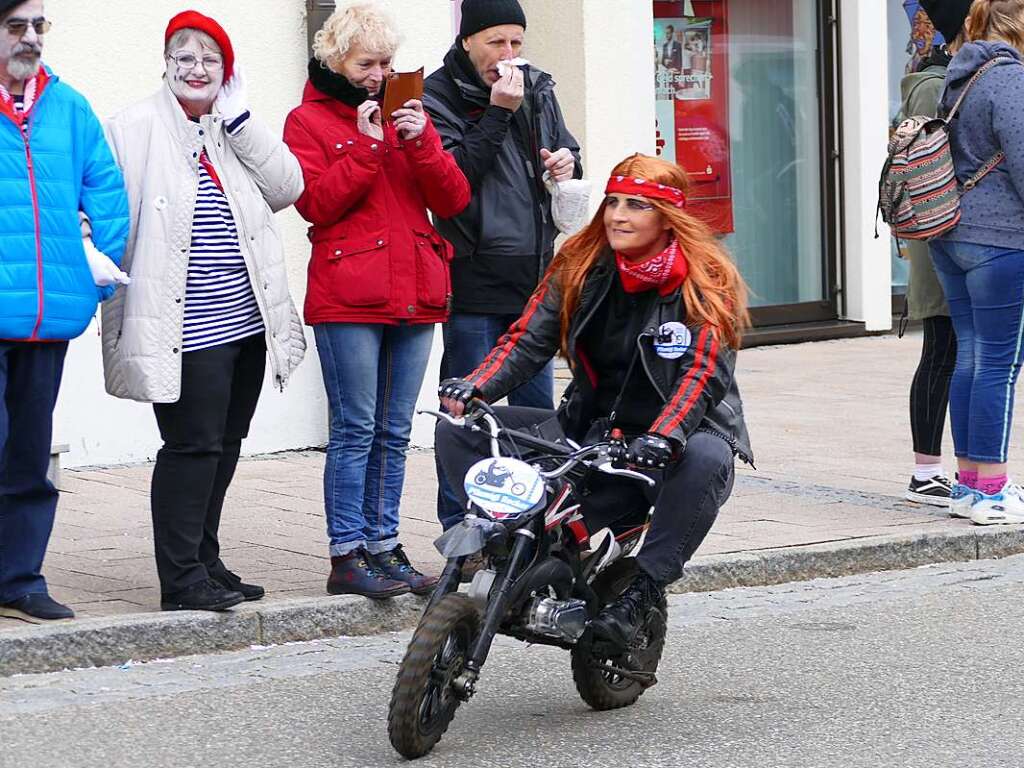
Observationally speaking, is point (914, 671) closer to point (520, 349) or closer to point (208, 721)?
point (520, 349)

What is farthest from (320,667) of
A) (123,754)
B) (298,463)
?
(298,463)

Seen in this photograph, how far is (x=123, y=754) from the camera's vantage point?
4.73 meters

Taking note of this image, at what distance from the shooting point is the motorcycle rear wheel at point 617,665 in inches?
200

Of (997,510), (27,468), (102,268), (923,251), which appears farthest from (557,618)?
(923,251)

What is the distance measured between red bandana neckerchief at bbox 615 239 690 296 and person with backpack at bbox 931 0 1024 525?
259 centimetres

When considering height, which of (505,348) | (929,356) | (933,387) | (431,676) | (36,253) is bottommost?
(431,676)

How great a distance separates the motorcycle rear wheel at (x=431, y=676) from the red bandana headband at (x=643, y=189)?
1.28 m

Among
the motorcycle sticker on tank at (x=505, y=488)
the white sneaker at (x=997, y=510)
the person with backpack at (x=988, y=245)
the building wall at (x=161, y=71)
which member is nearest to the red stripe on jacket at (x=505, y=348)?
the motorcycle sticker on tank at (x=505, y=488)

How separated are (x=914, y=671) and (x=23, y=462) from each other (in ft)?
9.23

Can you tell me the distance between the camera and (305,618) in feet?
19.7

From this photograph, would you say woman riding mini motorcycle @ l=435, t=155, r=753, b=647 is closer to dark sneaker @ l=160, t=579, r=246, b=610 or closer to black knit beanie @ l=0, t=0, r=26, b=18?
dark sneaker @ l=160, t=579, r=246, b=610

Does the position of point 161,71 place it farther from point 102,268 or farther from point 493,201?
point 102,268

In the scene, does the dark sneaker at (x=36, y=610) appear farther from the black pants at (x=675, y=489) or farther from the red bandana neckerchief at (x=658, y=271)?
the red bandana neckerchief at (x=658, y=271)

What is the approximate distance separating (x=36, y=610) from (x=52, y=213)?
4.05 feet
